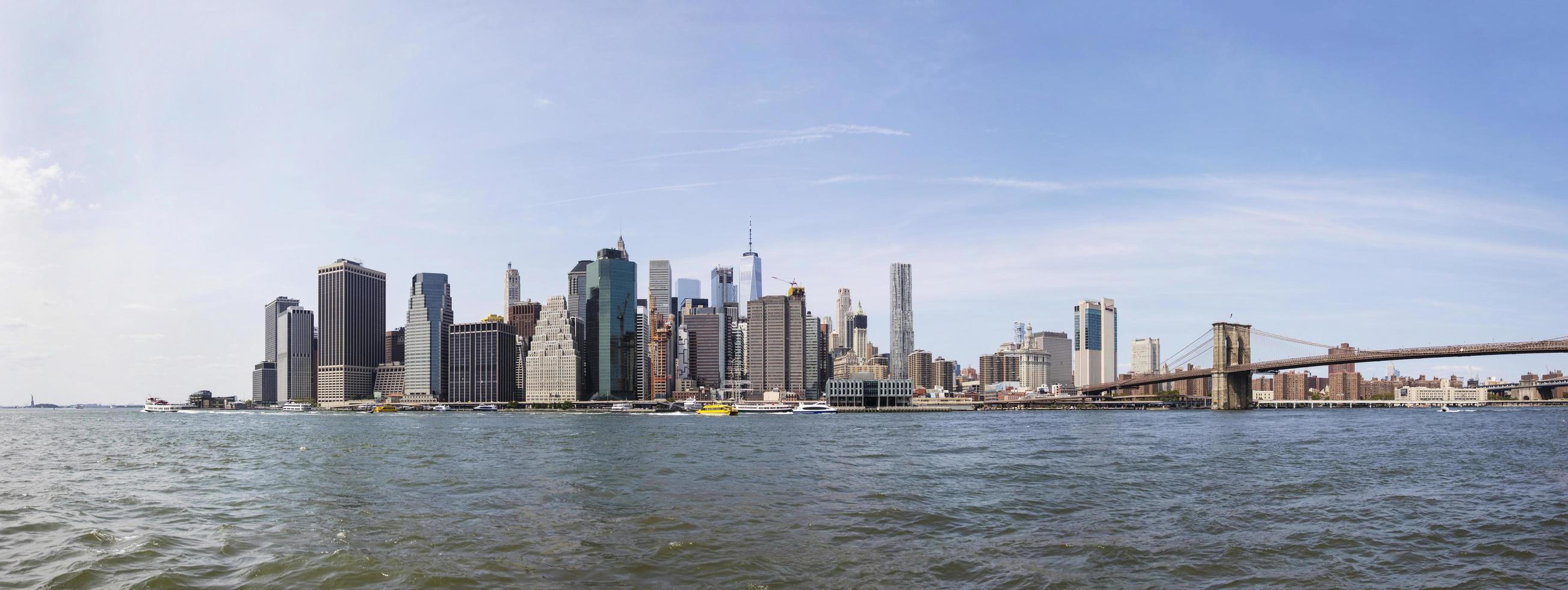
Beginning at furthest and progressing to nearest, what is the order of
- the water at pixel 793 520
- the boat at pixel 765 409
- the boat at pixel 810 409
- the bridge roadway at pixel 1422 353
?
the boat at pixel 810 409 → the boat at pixel 765 409 → the bridge roadway at pixel 1422 353 → the water at pixel 793 520

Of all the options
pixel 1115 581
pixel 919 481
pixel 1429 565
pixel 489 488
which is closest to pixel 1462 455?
pixel 919 481

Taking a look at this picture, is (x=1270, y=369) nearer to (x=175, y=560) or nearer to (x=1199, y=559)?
(x=1199, y=559)

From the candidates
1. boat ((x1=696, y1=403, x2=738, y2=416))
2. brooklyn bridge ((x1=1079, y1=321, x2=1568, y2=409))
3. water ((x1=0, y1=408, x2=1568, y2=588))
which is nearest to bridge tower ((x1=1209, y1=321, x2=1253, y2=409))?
brooklyn bridge ((x1=1079, y1=321, x2=1568, y2=409))

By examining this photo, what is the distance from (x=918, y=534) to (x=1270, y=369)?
5488 inches

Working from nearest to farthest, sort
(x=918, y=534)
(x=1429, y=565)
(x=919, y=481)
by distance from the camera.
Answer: (x=1429, y=565)
(x=918, y=534)
(x=919, y=481)

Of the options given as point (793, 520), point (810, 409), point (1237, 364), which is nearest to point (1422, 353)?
point (1237, 364)

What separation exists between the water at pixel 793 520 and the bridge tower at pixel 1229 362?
111 metres

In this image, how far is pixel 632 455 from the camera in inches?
1801

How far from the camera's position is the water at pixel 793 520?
1619cm

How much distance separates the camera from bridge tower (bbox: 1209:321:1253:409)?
5965 inches

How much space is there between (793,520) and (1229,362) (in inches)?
6008

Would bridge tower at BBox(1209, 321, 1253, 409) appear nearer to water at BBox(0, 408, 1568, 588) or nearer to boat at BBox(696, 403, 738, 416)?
boat at BBox(696, 403, 738, 416)

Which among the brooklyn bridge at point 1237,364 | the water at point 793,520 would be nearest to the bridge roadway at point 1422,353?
the brooklyn bridge at point 1237,364

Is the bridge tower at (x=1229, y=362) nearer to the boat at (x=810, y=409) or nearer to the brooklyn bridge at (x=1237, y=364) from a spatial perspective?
the brooklyn bridge at (x=1237, y=364)
